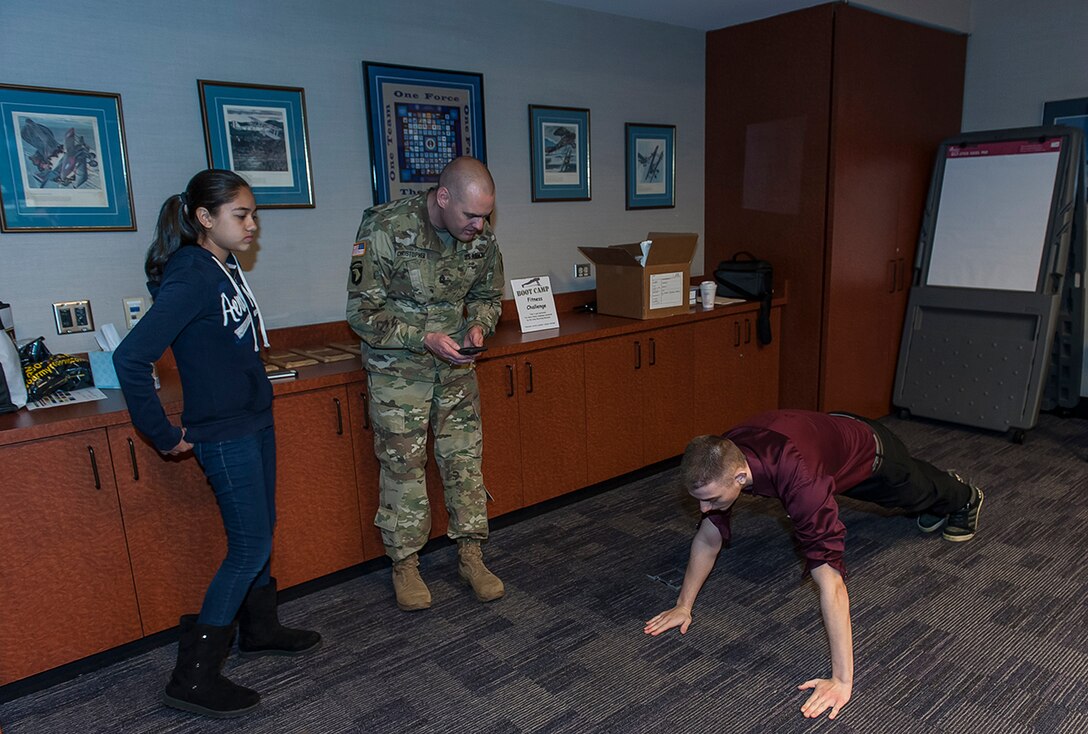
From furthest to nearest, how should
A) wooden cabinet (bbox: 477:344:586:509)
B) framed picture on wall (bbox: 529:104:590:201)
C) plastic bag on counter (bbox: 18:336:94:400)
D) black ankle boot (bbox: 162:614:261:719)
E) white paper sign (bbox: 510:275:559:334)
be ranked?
1. framed picture on wall (bbox: 529:104:590:201)
2. white paper sign (bbox: 510:275:559:334)
3. wooden cabinet (bbox: 477:344:586:509)
4. plastic bag on counter (bbox: 18:336:94:400)
5. black ankle boot (bbox: 162:614:261:719)

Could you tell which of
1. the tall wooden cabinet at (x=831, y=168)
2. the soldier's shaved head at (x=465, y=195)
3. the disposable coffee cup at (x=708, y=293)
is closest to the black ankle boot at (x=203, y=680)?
the soldier's shaved head at (x=465, y=195)

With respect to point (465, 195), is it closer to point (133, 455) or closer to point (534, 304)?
point (534, 304)

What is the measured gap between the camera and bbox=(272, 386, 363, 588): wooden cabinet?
2.59 meters

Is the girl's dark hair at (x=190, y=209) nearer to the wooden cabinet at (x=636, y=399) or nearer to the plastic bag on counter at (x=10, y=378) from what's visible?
the plastic bag on counter at (x=10, y=378)

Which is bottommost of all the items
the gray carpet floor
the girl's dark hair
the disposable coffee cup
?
the gray carpet floor

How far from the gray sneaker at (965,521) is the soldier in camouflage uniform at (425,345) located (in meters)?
1.86

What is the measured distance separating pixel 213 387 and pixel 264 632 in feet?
2.87

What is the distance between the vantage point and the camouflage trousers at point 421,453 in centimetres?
261

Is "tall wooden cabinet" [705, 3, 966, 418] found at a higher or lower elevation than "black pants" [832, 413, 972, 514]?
higher

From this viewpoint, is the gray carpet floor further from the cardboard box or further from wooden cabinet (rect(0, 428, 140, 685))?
the cardboard box

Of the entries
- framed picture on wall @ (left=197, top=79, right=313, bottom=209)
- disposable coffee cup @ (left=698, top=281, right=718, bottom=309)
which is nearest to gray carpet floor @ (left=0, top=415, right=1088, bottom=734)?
disposable coffee cup @ (left=698, top=281, right=718, bottom=309)

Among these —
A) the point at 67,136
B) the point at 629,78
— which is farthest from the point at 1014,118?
the point at 67,136

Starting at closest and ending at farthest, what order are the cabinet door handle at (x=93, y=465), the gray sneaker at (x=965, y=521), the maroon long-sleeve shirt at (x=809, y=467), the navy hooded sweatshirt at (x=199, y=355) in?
1. the navy hooded sweatshirt at (x=199, y=355)
2. the maroon long-sleeve shirt at (x=809, y=467)
3. the cabinet door handle at (x=93, y=465)
4. the gray sneaker at (x=965, y=521)

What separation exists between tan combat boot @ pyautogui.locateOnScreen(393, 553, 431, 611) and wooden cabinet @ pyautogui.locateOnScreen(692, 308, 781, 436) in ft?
6.03
